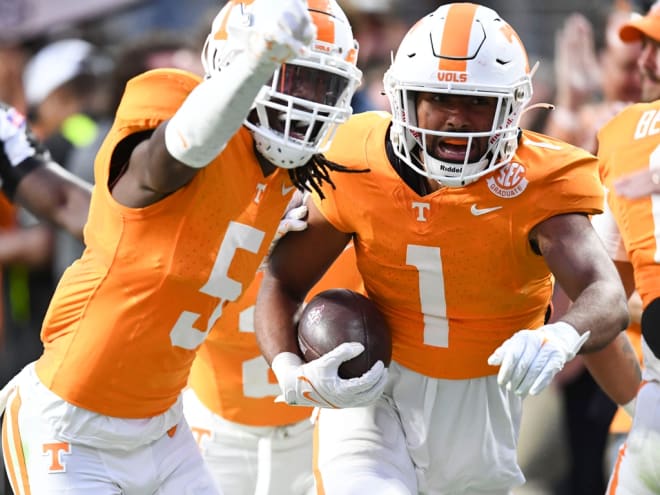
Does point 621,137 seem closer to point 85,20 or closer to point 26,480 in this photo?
point 26,480

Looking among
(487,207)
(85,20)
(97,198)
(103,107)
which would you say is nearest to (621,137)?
(487,207)

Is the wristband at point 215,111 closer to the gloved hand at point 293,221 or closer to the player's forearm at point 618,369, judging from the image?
the gloved hand at point 293,221

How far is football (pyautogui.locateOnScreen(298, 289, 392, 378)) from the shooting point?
3643mm

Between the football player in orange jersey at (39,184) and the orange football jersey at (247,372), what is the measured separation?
0.60 m

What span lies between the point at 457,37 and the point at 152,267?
1.07 meters

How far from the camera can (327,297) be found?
3764mm

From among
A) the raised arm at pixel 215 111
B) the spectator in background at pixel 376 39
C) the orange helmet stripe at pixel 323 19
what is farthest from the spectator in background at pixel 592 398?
the raised arm at pixel 215 111

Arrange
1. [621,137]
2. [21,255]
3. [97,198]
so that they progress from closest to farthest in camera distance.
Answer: [97,198] < [621,137] < [21,255]

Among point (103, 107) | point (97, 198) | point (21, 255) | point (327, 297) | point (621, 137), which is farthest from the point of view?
point (103, 107)

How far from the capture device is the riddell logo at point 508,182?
3.75m

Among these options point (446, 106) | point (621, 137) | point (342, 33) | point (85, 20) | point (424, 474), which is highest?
point (342, 33)

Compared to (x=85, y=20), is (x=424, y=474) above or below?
above

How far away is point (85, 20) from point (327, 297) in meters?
5.45

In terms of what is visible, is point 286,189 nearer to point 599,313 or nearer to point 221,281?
point 221,281
